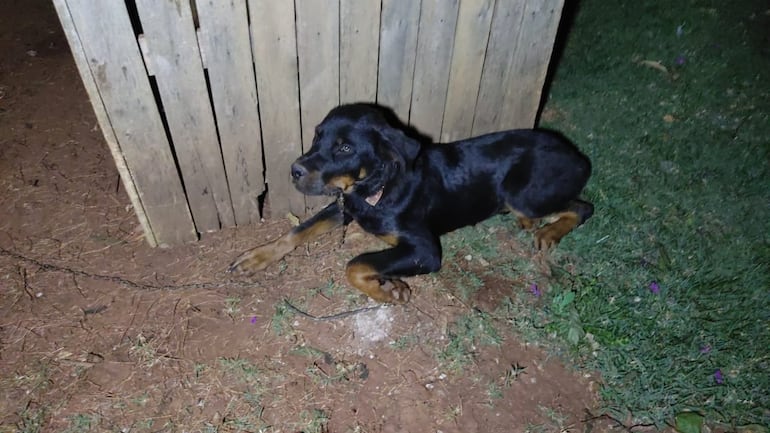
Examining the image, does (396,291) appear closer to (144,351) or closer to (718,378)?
(144,351)

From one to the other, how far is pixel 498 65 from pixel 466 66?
30 cm

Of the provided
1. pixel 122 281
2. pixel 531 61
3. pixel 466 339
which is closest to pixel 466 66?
pixel 531 61

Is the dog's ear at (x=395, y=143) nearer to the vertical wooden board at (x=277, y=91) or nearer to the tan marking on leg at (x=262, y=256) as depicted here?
the vertical wooden board at (x=277, y=91)

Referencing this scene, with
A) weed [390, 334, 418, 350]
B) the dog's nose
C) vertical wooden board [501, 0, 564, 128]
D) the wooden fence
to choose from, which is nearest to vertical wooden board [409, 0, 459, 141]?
the wooden fence

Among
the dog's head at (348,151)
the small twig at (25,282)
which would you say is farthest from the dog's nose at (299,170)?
the small twig at (25,282)

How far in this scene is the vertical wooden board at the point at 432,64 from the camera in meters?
3.74

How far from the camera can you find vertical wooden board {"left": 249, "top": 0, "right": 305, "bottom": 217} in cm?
334

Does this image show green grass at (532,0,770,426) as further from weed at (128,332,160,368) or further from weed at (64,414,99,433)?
weed at (64,414,99,433)

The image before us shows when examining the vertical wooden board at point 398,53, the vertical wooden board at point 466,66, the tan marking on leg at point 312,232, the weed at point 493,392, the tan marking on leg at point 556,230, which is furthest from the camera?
the tan marking on leg at point 556,230

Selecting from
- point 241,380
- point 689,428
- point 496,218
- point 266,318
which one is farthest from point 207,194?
point 689,428

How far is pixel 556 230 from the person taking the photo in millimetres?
4461

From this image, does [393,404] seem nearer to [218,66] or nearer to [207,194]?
[207,194]

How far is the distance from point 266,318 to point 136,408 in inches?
38.4

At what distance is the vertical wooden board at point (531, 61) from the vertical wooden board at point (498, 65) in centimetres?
5
